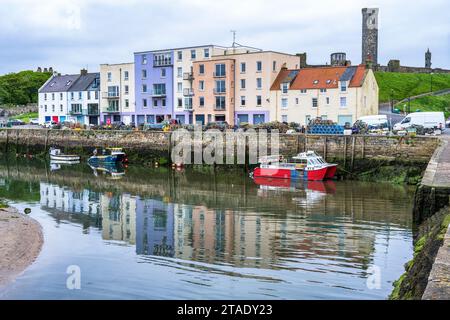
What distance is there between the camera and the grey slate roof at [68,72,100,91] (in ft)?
267

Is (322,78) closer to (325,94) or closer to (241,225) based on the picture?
(325,94)

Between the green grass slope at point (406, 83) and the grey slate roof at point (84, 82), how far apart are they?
40167 mm

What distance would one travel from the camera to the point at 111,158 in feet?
175

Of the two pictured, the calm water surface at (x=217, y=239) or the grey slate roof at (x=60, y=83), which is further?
the grey slate roof at (x=60, y=83)

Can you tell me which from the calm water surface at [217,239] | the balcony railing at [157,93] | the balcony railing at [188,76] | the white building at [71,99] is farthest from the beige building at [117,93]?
the calm water surface at [217,239]

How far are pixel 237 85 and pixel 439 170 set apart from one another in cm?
4082

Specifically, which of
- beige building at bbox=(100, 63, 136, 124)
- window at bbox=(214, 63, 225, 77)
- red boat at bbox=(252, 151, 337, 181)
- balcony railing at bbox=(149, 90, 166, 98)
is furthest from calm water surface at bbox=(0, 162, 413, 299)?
beige building at bbox=(100, 63, 136, 124)

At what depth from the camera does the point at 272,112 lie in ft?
204

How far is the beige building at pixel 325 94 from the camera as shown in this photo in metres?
56.7

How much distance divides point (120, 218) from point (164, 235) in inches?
192

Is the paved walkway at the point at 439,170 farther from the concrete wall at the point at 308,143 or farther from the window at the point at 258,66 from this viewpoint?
the window at the point at 258,66

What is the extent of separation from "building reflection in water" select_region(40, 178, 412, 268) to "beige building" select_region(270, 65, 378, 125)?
76.1 ft

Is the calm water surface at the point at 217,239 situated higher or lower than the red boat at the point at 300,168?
lower

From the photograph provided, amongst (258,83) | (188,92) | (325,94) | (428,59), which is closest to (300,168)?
(325,94)
